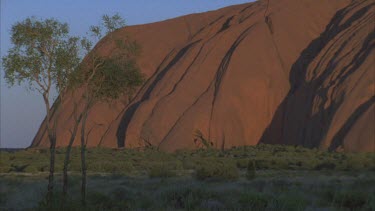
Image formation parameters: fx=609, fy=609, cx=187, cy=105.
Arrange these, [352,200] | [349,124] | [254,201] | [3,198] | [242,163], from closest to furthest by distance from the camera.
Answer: [254,201] < [352,200] < [3,198] < [242,163] < [349,124]

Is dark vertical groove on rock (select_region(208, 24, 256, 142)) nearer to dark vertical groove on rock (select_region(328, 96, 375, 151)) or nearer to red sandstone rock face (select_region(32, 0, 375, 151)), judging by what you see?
red sandstone rock face (select_region(32, 0, 375, 151))

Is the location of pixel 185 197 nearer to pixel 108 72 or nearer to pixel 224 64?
pixel 108 72

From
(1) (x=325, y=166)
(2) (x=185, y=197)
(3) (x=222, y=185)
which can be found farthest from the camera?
(1) (x=325, y=166)

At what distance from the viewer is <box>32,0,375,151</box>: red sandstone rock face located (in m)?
44.9

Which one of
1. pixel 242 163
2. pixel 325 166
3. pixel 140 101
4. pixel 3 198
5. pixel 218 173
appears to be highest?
pixel 140 101

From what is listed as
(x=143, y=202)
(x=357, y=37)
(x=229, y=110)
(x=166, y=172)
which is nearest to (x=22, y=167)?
(x=166, y=172)

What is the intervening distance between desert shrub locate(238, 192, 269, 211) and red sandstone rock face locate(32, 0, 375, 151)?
26.4 metres

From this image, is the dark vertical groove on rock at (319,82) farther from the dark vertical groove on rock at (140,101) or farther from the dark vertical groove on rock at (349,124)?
the dark vertical groove on rock at (140,101)

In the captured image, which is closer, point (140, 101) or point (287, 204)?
point (287, 204)

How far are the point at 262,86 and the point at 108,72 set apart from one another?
109 ft

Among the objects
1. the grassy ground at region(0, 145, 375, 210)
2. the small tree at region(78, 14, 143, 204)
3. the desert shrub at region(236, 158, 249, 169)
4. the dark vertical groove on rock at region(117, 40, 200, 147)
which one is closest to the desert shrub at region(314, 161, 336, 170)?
the grassy ground at region(0, 145, 375, 210)

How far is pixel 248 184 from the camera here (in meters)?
22.1

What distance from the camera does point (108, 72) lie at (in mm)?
19969

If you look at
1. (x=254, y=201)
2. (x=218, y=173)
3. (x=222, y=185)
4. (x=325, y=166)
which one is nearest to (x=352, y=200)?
(x=254, y=201)
